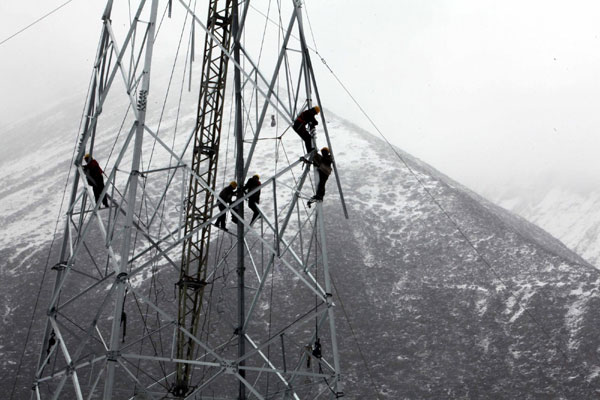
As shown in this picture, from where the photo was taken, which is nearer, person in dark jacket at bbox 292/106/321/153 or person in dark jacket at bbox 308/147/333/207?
person in dark jacket at bbox 308/147/333/207

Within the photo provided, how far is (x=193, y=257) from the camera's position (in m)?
69.7

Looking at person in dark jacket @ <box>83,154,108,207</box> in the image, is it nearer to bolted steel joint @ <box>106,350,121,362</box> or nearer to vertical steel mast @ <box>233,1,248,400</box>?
vertical steel mast @ <box>233,1,248,400</box>

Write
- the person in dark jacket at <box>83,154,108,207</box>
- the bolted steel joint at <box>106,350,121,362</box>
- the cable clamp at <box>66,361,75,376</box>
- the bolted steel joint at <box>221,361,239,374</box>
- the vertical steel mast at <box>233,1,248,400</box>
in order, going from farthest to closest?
the vertical steel mast at <box>233,1,248,400</box> → the person in dark jacket at <box>83,154,108,207</box> → the bolted steel joint at <box>221,361,239,374</box> → the cable clamp at <box>66,361,75,376</box> → the bolted steel joint at <box>106,350,121,362</box>

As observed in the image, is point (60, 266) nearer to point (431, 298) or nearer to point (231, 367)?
point (231, 367)

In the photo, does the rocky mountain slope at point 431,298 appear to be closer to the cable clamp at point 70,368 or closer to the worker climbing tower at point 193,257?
the worker climbing tower at point 193,257

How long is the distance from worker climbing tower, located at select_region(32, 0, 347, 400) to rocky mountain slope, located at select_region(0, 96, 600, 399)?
3370 millimetres

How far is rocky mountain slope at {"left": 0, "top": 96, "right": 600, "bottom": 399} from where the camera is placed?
5397 cm

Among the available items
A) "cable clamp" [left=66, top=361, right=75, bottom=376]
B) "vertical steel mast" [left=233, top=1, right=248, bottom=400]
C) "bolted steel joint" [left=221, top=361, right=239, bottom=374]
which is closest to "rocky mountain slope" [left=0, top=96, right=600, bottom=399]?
"vertical steel mast" [left=233, top=1, right=248, bottom=400]

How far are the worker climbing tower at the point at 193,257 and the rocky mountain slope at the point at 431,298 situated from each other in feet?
11.1

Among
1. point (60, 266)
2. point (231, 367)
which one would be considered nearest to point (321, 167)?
point (231, 367)

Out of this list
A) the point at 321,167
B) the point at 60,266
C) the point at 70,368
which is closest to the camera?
the point at 70,368

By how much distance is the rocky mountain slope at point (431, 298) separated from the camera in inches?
2125

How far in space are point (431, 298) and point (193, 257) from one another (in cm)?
2185

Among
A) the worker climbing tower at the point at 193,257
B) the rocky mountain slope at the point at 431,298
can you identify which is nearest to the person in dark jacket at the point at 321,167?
the worker climbing tower at the point at 193,257
